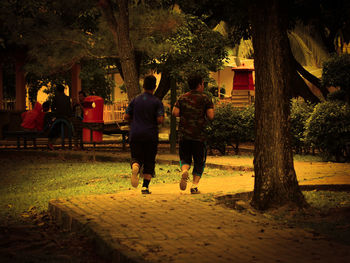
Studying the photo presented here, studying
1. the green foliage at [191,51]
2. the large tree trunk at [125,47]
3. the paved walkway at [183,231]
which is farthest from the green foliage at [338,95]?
the paved walkway at [183,231]

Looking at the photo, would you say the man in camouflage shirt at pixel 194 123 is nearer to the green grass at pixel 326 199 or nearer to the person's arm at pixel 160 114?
the person's arm at pixel 160 114

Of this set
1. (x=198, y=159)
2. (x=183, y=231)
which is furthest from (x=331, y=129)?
(x=183, y=231)

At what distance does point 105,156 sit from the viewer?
15570 mm

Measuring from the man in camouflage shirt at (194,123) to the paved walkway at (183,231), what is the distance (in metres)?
0.47

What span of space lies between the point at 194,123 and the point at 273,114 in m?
1.53

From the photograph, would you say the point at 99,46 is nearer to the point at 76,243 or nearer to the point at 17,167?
the point at 17,167

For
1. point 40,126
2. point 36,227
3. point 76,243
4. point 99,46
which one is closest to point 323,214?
point 76,243

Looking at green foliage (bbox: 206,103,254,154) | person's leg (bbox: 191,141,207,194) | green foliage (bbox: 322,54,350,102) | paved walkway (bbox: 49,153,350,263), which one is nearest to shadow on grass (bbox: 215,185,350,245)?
paved walkway (bbox: 49,153,350,263)

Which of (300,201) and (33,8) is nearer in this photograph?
(300,201)

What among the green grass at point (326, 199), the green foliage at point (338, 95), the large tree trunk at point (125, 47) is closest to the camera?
the green grass at point (326, 199)

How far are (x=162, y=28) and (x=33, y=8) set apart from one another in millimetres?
3860

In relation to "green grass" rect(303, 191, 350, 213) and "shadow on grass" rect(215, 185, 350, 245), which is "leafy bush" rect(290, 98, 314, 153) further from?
"green grass" rect(303, 191, 350, 213)

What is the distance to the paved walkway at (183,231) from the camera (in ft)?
16.6

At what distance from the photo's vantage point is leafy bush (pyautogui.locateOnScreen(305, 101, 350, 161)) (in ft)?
42.6
